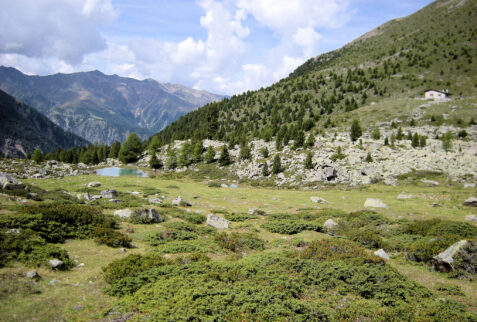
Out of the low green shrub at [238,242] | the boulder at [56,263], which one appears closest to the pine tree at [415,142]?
the low green shrub at [238,242]

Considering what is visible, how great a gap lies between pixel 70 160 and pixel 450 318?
4968 inches

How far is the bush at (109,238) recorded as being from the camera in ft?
42.8

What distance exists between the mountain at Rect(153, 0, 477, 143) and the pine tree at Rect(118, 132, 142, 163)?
17609mm

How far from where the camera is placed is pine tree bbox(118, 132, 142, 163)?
101625 millimetres

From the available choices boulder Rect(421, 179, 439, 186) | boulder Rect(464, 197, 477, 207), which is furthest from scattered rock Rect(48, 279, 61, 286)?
boulder Rect(421, 179, 439, 186)

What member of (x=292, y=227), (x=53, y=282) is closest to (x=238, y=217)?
(x=292, y=227)

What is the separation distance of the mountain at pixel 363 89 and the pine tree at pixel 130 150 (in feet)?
57.8

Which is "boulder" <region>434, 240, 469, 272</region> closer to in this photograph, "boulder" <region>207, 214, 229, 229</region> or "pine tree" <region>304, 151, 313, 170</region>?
"boulder" <region>207, 214, 229, 229</region>

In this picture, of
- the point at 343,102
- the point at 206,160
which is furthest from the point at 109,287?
the point at 343,102

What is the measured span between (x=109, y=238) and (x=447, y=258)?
1737cm

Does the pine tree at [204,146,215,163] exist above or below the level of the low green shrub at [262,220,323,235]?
above

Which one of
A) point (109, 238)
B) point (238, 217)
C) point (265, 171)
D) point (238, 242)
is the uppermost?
point (265, 171)

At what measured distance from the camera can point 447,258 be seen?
1155cm

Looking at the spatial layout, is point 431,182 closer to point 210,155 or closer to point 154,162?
point 210,155
